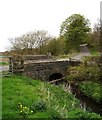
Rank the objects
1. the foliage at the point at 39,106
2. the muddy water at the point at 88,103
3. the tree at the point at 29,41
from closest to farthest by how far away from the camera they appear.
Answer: the foliage at the point at 39,106 → the muddy water at the point at 88,103 → the tree at the point at 29,41

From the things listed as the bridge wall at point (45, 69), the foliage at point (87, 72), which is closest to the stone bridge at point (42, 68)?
the bridge wall at point (45, 69)

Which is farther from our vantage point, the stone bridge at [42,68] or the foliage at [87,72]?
the foliage at [87,72]

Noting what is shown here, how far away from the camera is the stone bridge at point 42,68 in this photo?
28.7 metres

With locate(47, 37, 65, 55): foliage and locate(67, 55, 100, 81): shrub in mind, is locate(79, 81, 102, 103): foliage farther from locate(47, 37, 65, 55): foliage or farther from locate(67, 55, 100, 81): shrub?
locate(47, 37, 65, 55): foliage

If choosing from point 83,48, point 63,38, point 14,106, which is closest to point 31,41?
point 63,38

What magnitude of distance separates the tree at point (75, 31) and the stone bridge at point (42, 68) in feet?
78.6

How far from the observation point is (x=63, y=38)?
2709 inches

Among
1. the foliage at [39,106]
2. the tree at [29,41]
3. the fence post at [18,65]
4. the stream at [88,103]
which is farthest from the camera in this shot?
the tree at [29,41]

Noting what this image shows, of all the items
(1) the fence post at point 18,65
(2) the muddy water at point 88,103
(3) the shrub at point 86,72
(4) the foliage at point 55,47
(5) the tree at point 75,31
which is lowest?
(2) the muddy water at point 88,103

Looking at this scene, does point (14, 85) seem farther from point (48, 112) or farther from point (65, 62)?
point (65, 62)

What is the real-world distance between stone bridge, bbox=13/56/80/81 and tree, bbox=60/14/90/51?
2395cm

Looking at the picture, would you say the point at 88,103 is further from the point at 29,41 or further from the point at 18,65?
the point at 29,41

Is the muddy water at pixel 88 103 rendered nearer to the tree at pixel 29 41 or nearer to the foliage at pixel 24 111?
the foliage at pixel 24 111

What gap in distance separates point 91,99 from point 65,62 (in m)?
14.5
